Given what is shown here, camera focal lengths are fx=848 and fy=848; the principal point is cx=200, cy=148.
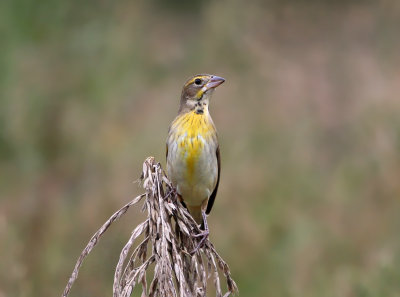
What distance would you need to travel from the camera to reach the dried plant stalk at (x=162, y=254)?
10.3 ft

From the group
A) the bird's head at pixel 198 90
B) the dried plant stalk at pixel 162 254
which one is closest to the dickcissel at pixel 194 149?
the bird's head at pixel 198 90

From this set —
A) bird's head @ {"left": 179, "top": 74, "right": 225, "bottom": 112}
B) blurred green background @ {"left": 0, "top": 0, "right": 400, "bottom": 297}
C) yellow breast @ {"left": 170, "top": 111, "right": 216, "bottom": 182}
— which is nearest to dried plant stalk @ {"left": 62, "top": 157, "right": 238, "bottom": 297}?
yellow breast @ {"left": 170, "top": 111, "right": 216, "bottom": 182}

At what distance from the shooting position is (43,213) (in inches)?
335

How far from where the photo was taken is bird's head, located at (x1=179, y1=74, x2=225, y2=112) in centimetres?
517

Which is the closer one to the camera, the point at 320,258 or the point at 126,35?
the point at 320,258

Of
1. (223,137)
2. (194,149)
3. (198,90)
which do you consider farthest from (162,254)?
(223,137)

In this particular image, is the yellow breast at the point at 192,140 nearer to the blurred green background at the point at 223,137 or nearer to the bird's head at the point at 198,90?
the bird's head at the point at 198,90

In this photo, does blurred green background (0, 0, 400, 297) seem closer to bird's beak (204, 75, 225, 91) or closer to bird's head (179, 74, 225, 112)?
bird's head (179, 74, 225, 112)

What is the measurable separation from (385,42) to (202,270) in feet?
35.7

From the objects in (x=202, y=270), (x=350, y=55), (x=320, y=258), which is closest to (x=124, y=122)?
(x=320, y=258)

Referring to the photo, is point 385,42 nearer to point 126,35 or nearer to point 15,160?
point 126,35

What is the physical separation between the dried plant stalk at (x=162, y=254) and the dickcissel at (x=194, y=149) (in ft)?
4.84

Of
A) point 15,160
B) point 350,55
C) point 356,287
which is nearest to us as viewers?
point 356,287

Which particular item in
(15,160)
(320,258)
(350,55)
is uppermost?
(350,55)
